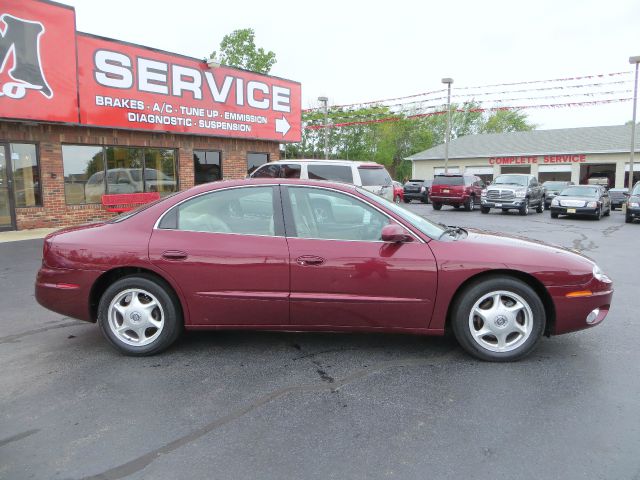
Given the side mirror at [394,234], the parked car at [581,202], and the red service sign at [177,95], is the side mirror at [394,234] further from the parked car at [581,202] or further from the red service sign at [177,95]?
the parked car at [581,202]

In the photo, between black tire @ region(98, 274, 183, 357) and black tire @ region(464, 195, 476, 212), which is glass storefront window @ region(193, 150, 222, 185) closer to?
black tire @ region(464, 195, 476, 212)

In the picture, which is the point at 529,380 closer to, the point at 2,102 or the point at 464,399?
the point at 464,399

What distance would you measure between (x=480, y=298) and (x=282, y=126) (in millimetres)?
15378

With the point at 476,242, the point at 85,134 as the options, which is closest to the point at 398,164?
the point at 85,134

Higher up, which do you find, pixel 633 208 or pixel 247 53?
pixel 247 53

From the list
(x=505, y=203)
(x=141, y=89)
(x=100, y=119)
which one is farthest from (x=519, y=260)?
(x=505, y=203)

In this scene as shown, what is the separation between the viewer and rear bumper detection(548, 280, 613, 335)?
376 centimetres

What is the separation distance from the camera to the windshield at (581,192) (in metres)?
18.7

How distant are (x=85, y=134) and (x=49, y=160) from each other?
47.6 inches

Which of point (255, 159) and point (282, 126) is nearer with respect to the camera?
point (282, 126)

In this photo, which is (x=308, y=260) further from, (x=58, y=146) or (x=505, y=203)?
(x=505, y=203)

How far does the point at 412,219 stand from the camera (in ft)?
13.4

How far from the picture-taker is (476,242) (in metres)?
3.89

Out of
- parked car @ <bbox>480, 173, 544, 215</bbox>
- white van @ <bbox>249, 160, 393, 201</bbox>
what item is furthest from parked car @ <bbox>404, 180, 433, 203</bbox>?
white van @ <bbox>249, 160, 393, 201</bbox>
